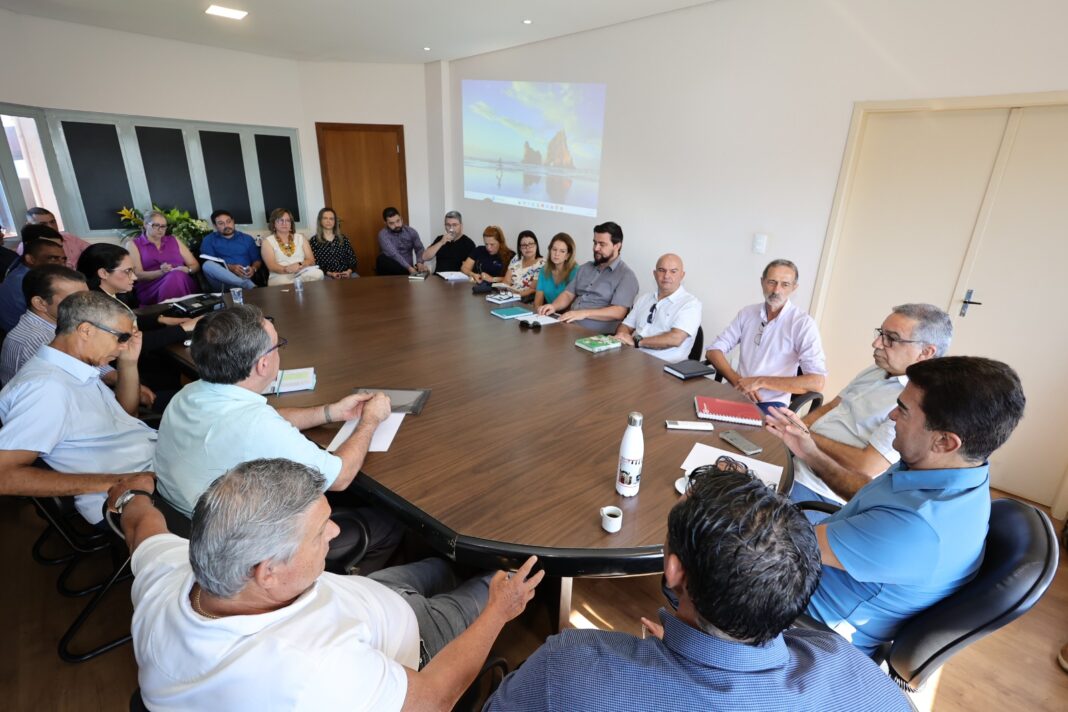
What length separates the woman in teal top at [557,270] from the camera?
3.93m

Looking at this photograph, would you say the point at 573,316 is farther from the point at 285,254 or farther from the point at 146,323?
the point at 285,254

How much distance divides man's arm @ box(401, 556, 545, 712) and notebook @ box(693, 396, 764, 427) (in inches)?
39.1

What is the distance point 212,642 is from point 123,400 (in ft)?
6.11

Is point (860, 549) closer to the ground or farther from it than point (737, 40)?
closer to the ground

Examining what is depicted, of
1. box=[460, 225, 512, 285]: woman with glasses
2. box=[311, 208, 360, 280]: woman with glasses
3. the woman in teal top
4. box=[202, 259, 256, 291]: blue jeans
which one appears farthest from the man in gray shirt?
box=[202, 259, 256, 291]: blue jeans

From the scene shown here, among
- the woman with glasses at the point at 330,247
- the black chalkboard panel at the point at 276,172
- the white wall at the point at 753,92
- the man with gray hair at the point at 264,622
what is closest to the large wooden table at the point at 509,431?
the man with gray hair at the point at 264,622

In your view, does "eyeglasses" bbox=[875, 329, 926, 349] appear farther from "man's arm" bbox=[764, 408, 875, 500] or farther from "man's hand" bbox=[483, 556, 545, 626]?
"man's hand" bbox=[483, 556, 545, 626]

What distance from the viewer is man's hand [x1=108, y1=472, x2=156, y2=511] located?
143 centimetres

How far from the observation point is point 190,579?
0.89 metres

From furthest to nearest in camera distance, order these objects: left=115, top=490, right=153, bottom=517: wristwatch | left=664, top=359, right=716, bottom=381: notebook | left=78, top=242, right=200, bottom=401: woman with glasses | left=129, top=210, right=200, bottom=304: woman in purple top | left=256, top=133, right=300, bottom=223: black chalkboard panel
A: left=256, top=133, right=300, bottom=223: black chalkboard panel → left=129, top=210, right=200, bottom=304: woman in purple top → left=78, top=242, right=200, bottom=401: woman with glasses → left=664, top=359, right=716, bottom=381: notebook → left=115, top=490, right=153, bottom=517: wristwatch

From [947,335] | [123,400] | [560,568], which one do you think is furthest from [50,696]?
[947,335]

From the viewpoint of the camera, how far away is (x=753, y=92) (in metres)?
3.63

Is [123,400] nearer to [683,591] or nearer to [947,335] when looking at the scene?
[683,591]

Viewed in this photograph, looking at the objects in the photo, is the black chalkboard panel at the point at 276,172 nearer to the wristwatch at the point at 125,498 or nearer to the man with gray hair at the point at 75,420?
the man with gray hair at the point at 75,420
